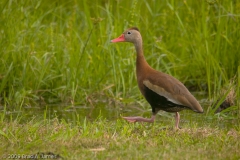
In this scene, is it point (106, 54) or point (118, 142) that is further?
point (106, 54)

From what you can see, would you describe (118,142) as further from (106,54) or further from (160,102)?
(106,54)

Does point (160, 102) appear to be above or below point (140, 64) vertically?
below

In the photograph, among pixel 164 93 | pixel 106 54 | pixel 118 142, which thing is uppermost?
pixel 106 54

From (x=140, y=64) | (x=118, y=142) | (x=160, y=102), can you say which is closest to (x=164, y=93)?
(x=160, y=102)

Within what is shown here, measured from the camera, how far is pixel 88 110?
28.8ft

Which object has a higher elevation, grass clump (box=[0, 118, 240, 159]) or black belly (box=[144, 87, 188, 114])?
black belly (box=[144, 87, 188, 114])

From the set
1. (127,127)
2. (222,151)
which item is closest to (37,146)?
(127,127)

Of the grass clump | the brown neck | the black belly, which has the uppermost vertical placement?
the brown neck

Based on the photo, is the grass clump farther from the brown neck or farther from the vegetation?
the brown neck

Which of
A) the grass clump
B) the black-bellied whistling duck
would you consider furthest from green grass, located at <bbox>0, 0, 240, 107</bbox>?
the grass clump

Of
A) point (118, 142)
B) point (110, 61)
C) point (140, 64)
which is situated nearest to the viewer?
point (118, 142)

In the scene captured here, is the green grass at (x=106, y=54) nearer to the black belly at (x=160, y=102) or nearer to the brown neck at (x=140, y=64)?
the brown neck at (x=140, y=64)

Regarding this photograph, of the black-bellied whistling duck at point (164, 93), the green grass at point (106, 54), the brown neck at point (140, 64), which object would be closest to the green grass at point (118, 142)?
the black-bellied whistling duck at point (164, 93)

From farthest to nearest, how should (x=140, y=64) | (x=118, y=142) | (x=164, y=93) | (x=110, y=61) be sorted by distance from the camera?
(x=110, y=61)
(x=140, y=64)
(x=164, y=93)
(x=118, y=142)
